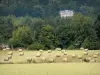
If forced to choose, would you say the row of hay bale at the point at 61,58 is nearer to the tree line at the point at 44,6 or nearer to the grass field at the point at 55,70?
the grass field at the point at 55,70

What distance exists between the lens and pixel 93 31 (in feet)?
35.1

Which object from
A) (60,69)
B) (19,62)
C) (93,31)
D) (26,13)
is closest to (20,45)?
(93,31)

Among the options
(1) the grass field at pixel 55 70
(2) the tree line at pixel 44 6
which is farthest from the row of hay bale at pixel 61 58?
(2) the tree line at pixel 44 6

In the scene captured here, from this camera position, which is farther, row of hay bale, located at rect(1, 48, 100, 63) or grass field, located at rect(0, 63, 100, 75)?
row of hay bale, located at rect(1, 48, 100, 63)

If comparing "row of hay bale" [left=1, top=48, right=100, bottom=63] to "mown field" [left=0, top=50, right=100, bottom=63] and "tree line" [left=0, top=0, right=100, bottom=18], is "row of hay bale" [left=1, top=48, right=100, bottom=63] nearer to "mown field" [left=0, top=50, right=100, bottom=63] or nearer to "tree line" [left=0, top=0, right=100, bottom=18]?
"mown field" [left=0, top=50, right=100, bottom=63]

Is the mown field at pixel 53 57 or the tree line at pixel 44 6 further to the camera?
the tree line at pixel 44 6

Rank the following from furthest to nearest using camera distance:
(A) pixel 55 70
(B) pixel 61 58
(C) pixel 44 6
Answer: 1. (C) pixel 44 6
2. (B) pixel 61 58
3. (A) pixel 55 70

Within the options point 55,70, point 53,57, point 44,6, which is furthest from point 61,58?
point 44,6

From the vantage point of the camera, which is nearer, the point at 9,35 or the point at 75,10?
the point at 9,35

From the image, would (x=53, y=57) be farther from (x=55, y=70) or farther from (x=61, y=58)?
(x=55, y=70)

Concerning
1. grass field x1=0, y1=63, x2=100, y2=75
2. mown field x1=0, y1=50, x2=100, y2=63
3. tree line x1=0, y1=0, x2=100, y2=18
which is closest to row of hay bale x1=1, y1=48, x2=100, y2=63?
mown field x1=0, y1=50, x2=100, y2=63

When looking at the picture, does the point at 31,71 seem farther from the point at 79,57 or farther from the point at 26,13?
the point at 26,13

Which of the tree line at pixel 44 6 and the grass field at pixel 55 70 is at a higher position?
the grass field at pixel 55 70

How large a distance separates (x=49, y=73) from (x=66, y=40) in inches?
236
